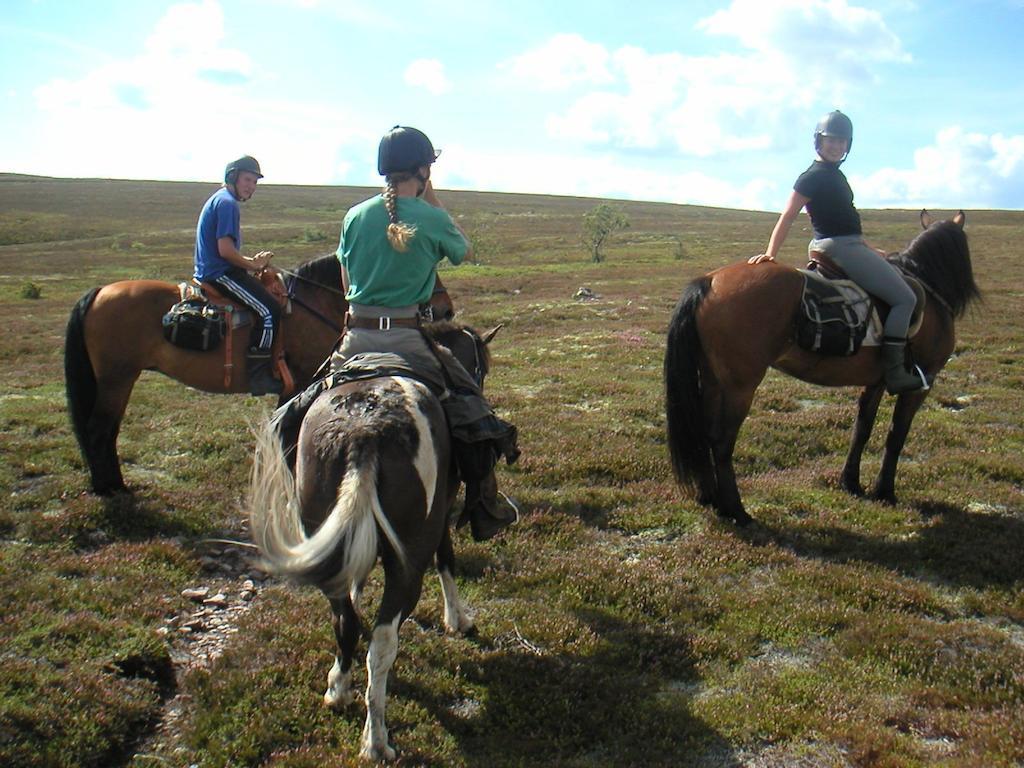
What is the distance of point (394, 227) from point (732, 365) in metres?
4.24

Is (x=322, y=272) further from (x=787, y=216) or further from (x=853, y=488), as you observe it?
(x=853, y=488)

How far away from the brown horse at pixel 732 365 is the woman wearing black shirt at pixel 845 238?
261 mm

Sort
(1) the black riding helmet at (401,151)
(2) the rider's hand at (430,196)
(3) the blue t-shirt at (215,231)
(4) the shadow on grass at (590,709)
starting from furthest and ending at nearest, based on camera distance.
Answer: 1. (3) the blue t-shirt at (215,231)
2. (2) the rider's hand at (430,196)
3. (1) the black riding helmet at (401,151)
4. (4) the shadow on grass at (590,709)

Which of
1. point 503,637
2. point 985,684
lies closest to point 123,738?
point 503,637

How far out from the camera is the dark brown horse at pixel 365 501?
371 cm

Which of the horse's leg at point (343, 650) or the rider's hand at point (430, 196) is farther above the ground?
the rider's hand at point (430, 196)

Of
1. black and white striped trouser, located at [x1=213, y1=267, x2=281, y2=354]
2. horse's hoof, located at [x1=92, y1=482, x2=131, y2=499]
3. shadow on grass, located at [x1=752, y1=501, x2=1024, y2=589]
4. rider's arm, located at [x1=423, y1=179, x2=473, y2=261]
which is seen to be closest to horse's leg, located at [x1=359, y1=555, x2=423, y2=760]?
rider's arm, located at [x1=423, y1=179, x2=473, y2=261]

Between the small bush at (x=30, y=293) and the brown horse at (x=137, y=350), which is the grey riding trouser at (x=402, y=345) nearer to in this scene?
the brown horse at (x=137, y=350)

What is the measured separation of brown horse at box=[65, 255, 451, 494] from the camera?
811 centimetres

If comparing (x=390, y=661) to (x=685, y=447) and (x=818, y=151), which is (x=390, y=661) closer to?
(x=685, y=447)

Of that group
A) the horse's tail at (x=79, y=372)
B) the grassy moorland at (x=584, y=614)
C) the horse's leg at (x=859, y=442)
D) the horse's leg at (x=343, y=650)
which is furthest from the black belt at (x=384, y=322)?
the horse's leg at (x=859, y=442)

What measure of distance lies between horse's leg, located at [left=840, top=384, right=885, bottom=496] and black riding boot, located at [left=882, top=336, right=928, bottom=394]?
447 mm

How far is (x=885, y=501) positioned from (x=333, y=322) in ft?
19.9

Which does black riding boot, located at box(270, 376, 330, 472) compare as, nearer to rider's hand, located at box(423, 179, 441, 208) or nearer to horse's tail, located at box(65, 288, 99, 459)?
rider's hand, located at box(423, 179, 441, 208)
